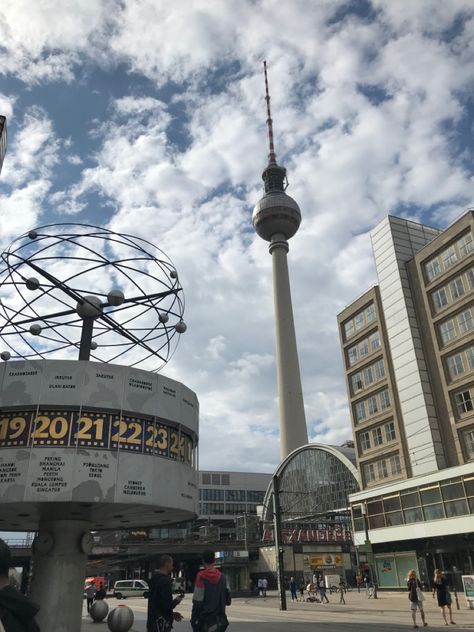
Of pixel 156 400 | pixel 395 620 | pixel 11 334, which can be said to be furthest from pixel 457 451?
pixel 11 334

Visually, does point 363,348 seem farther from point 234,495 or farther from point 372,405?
point 234,495

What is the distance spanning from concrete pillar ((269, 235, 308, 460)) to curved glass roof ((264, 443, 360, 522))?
15.7 m

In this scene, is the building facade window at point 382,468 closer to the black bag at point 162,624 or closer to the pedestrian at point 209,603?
the black bag at point 162,624

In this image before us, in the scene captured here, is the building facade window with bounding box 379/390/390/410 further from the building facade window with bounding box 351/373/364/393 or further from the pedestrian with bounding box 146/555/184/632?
the pedestrian with bounding box 146/555/184/632

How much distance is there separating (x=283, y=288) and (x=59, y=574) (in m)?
88.9

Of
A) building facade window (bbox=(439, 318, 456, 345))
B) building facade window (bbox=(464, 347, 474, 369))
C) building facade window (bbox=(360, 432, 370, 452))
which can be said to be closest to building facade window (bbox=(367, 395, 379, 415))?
building facade window (bbox=(360, 432, 370, 452))

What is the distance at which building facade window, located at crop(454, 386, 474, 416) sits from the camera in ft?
125

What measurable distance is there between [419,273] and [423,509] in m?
19.0

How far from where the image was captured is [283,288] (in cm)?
10125

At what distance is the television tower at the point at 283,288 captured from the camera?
89.1 metres

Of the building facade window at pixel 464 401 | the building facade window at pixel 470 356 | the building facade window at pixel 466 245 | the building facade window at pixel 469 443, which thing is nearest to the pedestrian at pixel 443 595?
the building facade window at pixel 469 443

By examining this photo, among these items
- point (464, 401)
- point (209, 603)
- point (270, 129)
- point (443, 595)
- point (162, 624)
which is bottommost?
point (443, 595)

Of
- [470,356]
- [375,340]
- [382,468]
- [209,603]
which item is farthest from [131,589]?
[209,603]

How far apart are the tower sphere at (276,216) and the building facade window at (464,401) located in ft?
243
